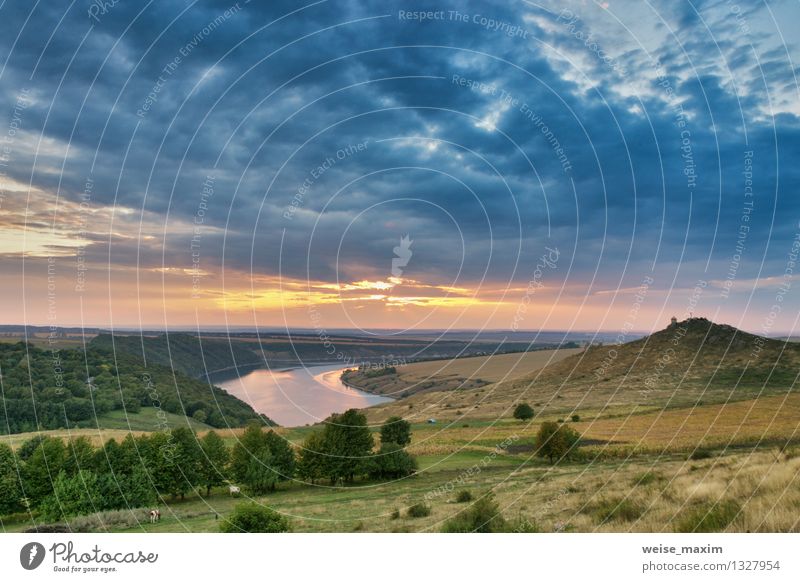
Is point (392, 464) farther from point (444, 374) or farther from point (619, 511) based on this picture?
point (444, 374)

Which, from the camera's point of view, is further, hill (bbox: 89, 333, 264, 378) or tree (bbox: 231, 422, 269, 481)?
hill (bbox: 89, 333, 264, 378)

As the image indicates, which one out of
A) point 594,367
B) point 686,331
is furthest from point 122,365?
point 686,331

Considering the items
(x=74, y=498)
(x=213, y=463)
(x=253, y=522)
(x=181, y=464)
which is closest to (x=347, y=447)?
(x=213, y=463)

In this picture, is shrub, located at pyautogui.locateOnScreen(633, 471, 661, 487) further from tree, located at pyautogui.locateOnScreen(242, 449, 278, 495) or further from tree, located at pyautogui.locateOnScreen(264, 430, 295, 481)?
tree, located at pyautogui.locateOnScreen(264, 430, 295, 481)

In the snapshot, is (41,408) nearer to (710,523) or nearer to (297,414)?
(297,414)

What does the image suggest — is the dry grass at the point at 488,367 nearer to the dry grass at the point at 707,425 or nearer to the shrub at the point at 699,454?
the dry grass at the point at 707,425

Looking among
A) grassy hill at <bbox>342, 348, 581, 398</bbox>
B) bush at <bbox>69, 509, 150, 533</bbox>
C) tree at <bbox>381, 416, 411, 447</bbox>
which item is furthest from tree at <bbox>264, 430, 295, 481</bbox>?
grassy hill at <bbox>342, 348, 581, 398</bbox>
